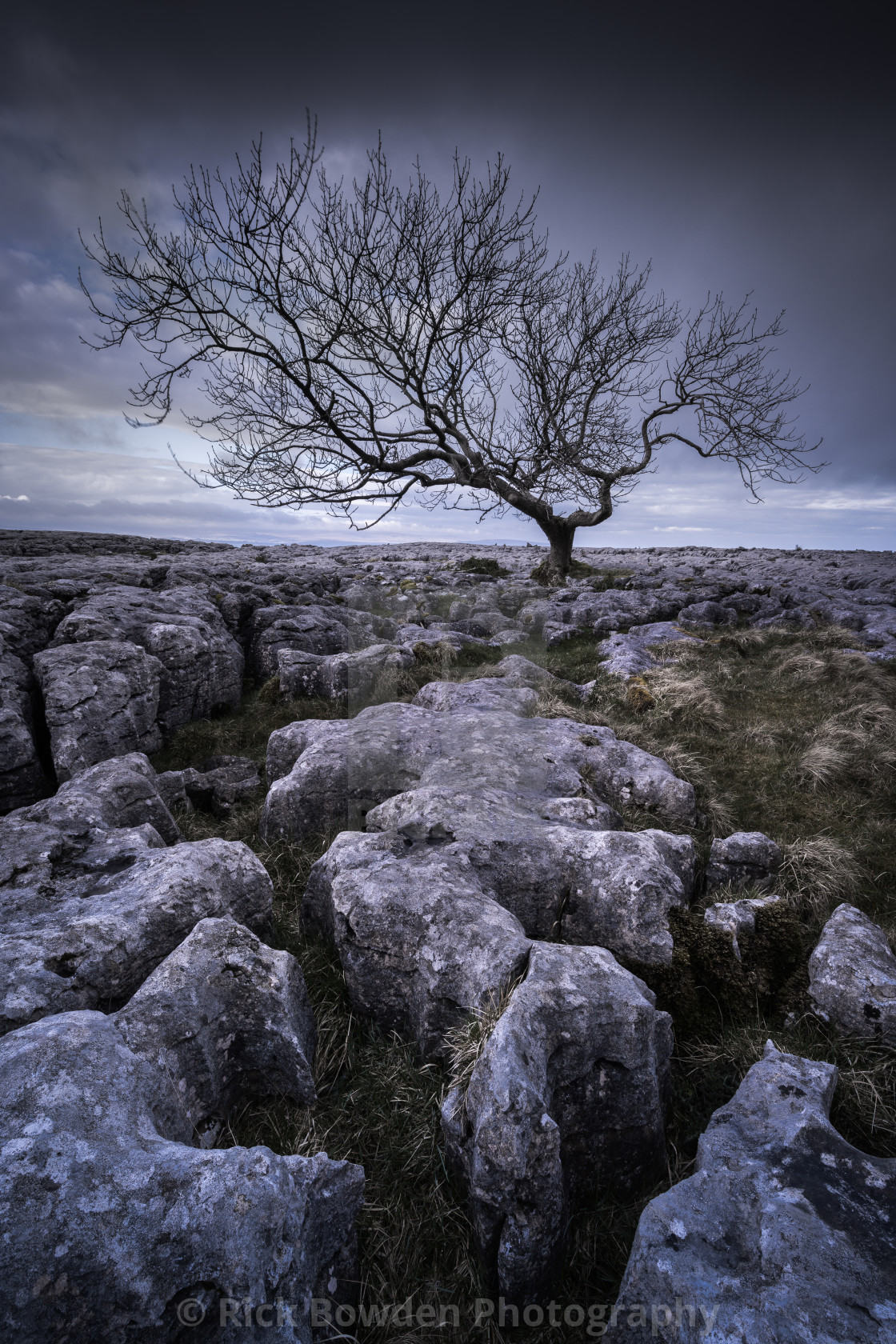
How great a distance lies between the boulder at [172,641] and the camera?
8.12 metres

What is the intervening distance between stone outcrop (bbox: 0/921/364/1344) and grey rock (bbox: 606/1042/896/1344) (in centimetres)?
124

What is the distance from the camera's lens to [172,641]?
27.8ft

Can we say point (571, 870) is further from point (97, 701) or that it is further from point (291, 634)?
point (291, 634)

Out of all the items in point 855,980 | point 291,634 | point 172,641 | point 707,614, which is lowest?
point 855,980

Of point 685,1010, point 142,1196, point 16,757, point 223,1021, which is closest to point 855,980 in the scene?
point 685,1010

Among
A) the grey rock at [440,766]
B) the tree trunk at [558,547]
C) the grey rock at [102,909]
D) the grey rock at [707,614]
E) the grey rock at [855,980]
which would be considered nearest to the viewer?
the grey rock at [102,909]

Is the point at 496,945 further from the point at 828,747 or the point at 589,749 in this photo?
the point at 828,747

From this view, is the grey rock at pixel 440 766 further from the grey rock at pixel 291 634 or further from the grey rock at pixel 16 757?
the grey rock at pixel 291 634

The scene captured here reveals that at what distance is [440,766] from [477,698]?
238 centimetres

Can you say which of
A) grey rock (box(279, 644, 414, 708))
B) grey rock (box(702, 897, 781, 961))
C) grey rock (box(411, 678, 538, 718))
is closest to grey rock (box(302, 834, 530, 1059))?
grey rock (box(702, 897, 781, 961))

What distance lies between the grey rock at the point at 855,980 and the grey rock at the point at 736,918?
1.39 ft

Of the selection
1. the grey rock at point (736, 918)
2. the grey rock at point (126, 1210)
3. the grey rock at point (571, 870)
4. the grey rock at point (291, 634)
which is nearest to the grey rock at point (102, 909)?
the grey rock at point (126, 1210)

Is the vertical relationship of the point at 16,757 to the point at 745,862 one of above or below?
above

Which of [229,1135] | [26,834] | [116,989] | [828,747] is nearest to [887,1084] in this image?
[229,1135]
